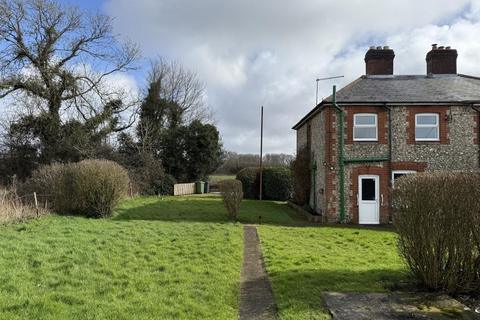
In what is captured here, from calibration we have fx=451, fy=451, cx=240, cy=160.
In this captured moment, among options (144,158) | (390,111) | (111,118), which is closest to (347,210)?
(390,111)

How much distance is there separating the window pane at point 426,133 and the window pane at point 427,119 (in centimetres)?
28

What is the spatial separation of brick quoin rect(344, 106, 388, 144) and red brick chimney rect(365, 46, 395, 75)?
4.54 m

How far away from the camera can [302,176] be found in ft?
86.1

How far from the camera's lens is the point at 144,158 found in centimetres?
3297

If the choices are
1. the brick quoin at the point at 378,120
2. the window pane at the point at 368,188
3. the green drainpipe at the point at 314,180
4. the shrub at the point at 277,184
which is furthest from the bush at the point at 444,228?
the shrub at the point at 277,184

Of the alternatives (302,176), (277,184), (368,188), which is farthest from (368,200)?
(277,184)

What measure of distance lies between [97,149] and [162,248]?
74.2 feet

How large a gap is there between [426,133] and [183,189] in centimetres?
2130

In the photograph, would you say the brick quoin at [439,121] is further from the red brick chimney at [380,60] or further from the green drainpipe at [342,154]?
the red brick chimney at [380,60]

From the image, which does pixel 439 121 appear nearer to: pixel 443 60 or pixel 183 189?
pixel 443 60

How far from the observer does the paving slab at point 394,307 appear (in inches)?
233

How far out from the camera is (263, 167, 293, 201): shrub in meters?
33.8

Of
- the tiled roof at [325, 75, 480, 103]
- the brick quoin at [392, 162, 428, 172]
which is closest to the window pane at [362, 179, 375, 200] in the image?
the brick quoin at [392, 162, 428, 172]

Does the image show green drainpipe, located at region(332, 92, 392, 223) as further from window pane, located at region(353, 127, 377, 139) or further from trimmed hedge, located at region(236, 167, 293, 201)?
trimmed hedge, located at region(236, 167, 293, 201)
